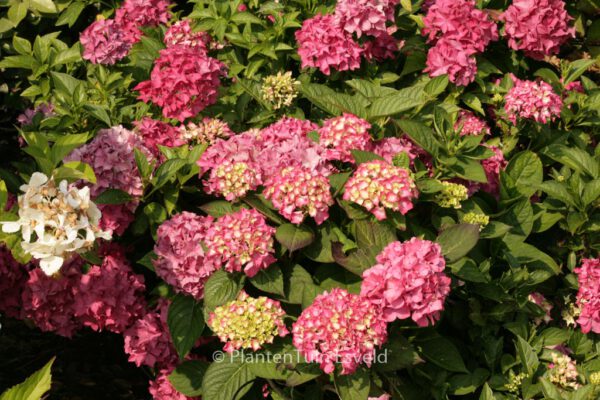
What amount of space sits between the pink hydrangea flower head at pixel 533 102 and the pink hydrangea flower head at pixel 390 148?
0.57m

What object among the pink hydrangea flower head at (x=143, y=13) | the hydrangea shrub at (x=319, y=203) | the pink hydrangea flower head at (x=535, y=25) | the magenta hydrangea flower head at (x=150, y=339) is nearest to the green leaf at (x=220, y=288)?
the hydrangea shrub at (x=319, y=203)

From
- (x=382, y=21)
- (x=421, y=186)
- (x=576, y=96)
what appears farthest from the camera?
(x=576, y=96)

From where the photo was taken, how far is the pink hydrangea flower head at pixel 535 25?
132 inches

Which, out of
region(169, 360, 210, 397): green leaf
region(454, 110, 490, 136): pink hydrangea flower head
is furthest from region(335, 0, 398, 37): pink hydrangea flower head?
region(169, 360, 210, 397): green leaf

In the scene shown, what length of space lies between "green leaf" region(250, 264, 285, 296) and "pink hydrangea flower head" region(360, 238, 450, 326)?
1.07 ft

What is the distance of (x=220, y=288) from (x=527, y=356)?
1170 millimetres

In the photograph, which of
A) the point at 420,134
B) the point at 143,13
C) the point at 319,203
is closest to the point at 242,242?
the point at 319,203

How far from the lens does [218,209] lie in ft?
8.84

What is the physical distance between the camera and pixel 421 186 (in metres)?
2.61

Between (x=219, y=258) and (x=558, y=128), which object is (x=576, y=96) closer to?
(x=558, y=128)

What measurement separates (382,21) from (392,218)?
3.54ft

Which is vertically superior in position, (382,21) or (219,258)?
(382,21)

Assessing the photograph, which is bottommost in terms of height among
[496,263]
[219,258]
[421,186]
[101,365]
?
[101,365]

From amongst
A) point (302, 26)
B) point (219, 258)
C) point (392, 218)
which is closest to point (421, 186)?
point (392, 218)
